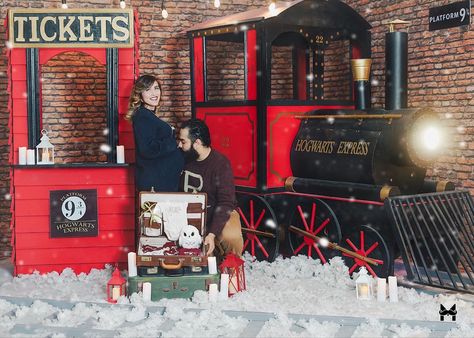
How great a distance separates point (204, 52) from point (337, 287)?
114 inches

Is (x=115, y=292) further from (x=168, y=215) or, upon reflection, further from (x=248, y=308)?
(x=248, y=308)

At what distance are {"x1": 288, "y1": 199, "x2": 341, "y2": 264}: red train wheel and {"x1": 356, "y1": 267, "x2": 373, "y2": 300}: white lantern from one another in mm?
760

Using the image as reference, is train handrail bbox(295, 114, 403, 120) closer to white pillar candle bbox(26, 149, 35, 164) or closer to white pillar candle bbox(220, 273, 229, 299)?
white pillar candle bbox(220, 273, 229, 299)

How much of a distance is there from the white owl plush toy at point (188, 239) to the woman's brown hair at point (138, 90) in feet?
3.55

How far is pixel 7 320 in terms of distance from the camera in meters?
5.13

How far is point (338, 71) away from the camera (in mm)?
8383

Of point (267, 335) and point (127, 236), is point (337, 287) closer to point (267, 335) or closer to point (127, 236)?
point (267, 335)

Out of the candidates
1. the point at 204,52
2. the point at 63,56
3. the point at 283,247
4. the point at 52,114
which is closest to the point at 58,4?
the point at 63,56

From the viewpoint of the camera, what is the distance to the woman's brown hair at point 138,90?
5.90 m

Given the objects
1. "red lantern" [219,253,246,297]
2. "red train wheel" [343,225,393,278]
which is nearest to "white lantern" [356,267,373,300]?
"red train wheel" [343,225,393,278]

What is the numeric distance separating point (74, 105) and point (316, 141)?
3003 mm

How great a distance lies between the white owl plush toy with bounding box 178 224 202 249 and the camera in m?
5.59

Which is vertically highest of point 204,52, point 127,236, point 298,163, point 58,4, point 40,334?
point 58,4

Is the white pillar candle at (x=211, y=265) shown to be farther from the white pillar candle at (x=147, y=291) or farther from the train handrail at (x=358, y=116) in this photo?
the train handrail at (x=358, y=116)
